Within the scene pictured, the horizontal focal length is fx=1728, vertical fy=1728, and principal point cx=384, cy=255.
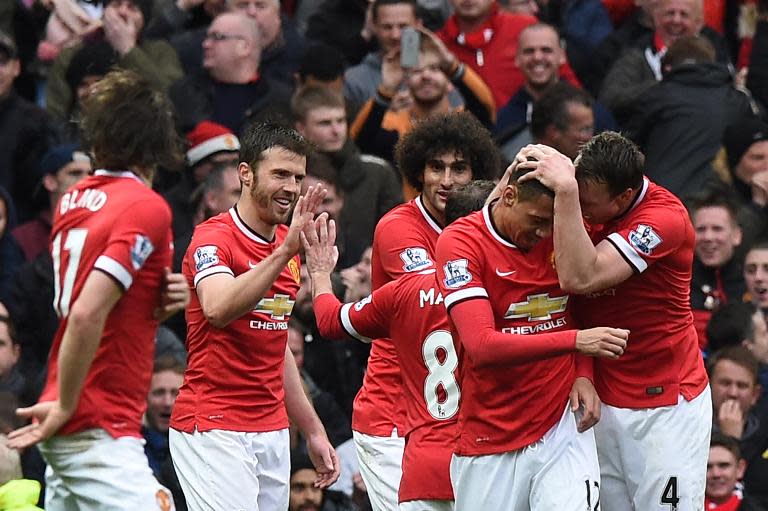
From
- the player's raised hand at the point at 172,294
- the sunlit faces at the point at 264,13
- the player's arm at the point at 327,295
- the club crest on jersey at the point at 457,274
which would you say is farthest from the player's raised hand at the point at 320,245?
the sunlit faces at the point at 264,13

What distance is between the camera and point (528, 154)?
7.05 meters

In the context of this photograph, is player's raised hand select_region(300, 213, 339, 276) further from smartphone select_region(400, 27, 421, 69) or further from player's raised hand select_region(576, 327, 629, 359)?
smartphone select_region(400, 27, 421, 69)

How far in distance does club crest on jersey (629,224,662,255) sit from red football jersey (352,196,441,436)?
987mm

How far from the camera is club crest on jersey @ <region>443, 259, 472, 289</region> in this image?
6992 mm

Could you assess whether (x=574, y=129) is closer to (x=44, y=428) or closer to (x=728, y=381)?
(x=728, y=381)

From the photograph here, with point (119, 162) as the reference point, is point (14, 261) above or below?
below

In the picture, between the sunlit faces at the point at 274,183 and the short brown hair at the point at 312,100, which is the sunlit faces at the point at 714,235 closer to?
the short brown hair at the point at 312,100

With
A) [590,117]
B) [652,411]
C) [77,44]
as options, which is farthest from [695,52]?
[652,411]

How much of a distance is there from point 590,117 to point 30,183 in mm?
4204

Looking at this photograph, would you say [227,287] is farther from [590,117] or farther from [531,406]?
[590,117]

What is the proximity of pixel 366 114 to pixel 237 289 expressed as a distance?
5912mm

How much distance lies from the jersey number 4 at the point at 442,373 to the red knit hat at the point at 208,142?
494 centimetres

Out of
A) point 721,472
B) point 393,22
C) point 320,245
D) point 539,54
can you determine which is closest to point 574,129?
point 539,54

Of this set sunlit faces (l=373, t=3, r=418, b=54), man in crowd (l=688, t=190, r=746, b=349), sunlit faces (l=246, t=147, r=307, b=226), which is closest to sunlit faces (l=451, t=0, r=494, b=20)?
sunlit faces (l=373, t=3, r=418, b=54)
